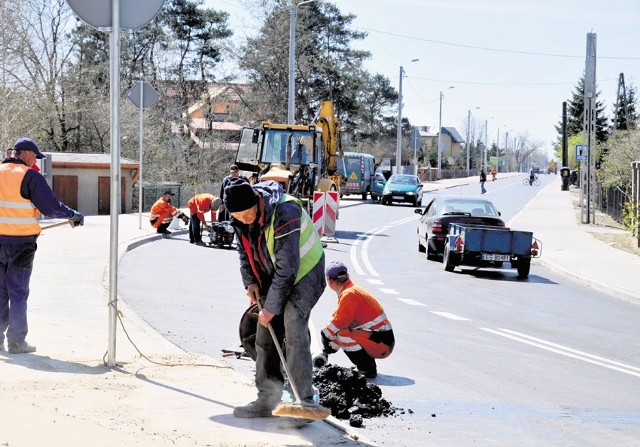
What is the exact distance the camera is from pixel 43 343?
936cm

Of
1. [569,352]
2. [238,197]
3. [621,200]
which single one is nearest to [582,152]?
[621,200]

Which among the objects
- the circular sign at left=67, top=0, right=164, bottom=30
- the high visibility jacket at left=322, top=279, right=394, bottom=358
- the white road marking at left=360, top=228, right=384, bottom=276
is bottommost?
the white road marking at left=360, top=228, right=384, bottom=276

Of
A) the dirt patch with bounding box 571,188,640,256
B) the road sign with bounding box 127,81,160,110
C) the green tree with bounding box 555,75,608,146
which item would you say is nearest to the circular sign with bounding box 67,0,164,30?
the road sign with bounding box 127,81,160,110

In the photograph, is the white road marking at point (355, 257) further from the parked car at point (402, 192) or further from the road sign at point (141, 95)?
the parked car at point (402, 192)

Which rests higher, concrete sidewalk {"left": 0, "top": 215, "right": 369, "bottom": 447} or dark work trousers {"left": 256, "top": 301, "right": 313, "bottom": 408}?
dark work trousers {"left": 256, "top": 301, "right": 313, "bottom": 408}

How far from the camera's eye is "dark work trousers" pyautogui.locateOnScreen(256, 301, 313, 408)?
6488 mm

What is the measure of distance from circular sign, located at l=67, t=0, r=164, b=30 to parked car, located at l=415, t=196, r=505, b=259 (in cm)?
1379

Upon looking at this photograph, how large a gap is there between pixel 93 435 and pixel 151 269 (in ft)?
41.3

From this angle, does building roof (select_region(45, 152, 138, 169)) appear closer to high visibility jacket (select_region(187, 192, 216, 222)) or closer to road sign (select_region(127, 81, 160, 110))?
road sign (select_region(127, 81, 160, 110))

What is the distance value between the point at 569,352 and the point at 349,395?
4132 millimetres

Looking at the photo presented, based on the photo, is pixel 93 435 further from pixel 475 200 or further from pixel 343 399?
pixel 475 200

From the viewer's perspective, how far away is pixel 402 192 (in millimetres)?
51062

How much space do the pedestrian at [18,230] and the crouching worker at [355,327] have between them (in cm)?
242

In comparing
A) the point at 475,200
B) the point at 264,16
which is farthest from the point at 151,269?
the point at 264,16
